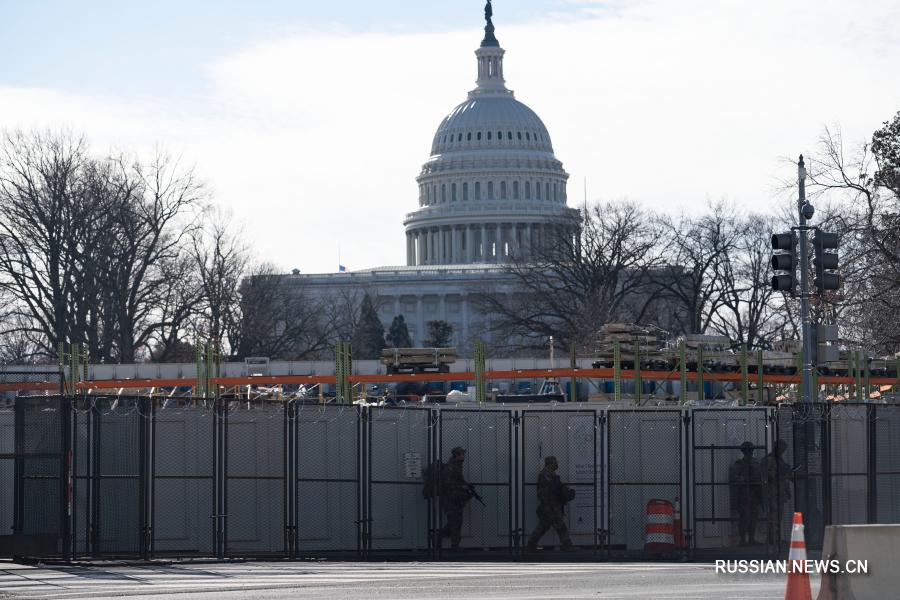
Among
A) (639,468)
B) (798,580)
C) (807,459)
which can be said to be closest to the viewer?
(798,580)

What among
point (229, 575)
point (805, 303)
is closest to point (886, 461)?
point (805, 303)

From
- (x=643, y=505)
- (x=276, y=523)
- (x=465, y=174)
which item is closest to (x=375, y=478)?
(x=276, y=523)

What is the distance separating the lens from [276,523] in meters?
27.7

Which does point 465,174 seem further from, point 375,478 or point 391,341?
point 375,478

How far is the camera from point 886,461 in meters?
28.5

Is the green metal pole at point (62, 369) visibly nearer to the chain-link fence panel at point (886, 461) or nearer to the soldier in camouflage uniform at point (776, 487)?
the soldier in camouflage uniform at point (776, 487)

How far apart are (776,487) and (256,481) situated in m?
7.42

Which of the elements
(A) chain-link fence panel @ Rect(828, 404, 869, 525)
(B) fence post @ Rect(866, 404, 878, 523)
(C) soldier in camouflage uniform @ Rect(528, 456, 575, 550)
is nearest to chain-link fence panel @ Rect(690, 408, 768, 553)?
(A) chain-link fence panel @ Rect(828, 404, 869, 525)

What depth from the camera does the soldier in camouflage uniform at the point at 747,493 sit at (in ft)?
92.4

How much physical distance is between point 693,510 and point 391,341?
107m

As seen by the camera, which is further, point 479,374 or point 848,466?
point 479,374

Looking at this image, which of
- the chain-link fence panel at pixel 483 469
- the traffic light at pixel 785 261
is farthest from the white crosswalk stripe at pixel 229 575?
the traffic light at pixel 785 261

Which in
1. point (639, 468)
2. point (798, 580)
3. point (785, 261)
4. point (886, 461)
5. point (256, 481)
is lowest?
point (798, 580)

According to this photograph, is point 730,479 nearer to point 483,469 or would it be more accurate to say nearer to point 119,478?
point 483,469
